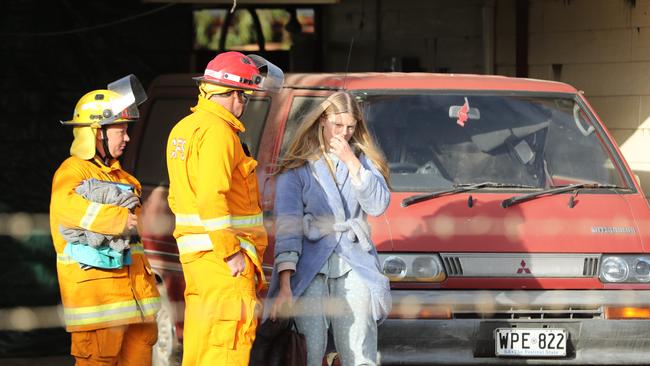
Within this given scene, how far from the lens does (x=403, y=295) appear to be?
6781mm

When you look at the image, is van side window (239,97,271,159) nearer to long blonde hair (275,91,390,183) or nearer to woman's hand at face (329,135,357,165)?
long blonde hair (275,91,390,183)

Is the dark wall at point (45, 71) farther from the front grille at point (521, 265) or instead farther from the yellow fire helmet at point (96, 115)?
the front grille at point (521, 265)

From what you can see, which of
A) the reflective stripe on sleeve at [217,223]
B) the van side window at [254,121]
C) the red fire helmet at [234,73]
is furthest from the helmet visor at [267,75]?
the van side window at [254,121]

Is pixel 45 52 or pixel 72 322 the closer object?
pixel 72 322

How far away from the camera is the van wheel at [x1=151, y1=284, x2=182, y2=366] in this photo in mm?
8055

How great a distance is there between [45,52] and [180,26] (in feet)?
4.41

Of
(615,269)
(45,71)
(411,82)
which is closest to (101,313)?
(411,82)

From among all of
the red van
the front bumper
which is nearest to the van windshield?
the red van

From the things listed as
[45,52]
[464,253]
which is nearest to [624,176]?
[464,253]

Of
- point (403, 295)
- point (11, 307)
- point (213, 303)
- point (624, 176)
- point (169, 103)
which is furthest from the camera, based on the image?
point (11, 307)

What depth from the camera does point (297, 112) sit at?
7.44 metres

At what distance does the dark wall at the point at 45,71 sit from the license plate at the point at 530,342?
490cm

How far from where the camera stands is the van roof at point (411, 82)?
7457 millimetres

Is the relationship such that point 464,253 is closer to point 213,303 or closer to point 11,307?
point 213,303
